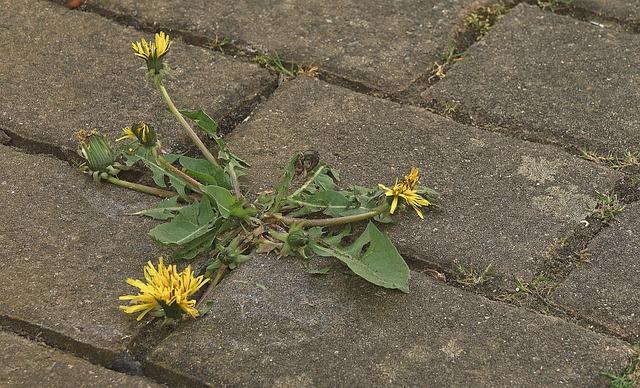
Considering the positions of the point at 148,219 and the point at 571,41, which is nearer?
the point at 148,219

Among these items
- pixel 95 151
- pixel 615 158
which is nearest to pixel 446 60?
pixel 615 158

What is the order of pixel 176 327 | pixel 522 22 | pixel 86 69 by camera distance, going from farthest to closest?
pixel 522 22, pixel 86 69, pixel 176 327

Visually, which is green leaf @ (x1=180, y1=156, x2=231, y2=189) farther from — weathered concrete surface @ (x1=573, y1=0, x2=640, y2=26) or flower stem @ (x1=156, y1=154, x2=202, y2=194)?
weathered concrete surface @ (x1=573, y1=0, x2=640, y2=26)

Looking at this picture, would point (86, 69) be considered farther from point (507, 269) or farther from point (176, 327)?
point (507, 269)

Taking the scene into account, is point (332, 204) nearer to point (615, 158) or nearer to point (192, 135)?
point (192, 135)

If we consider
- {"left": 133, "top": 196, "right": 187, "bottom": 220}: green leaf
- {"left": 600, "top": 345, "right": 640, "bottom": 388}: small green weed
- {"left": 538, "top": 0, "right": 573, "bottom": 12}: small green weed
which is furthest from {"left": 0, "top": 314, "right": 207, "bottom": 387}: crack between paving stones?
{"left": 538, "top": 0, "right": 573, "bottom": 12}: small green weed

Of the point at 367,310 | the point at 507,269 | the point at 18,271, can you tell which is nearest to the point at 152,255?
the point at 18,271

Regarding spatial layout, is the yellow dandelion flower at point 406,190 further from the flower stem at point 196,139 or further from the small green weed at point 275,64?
the small green weed at point 275,64
